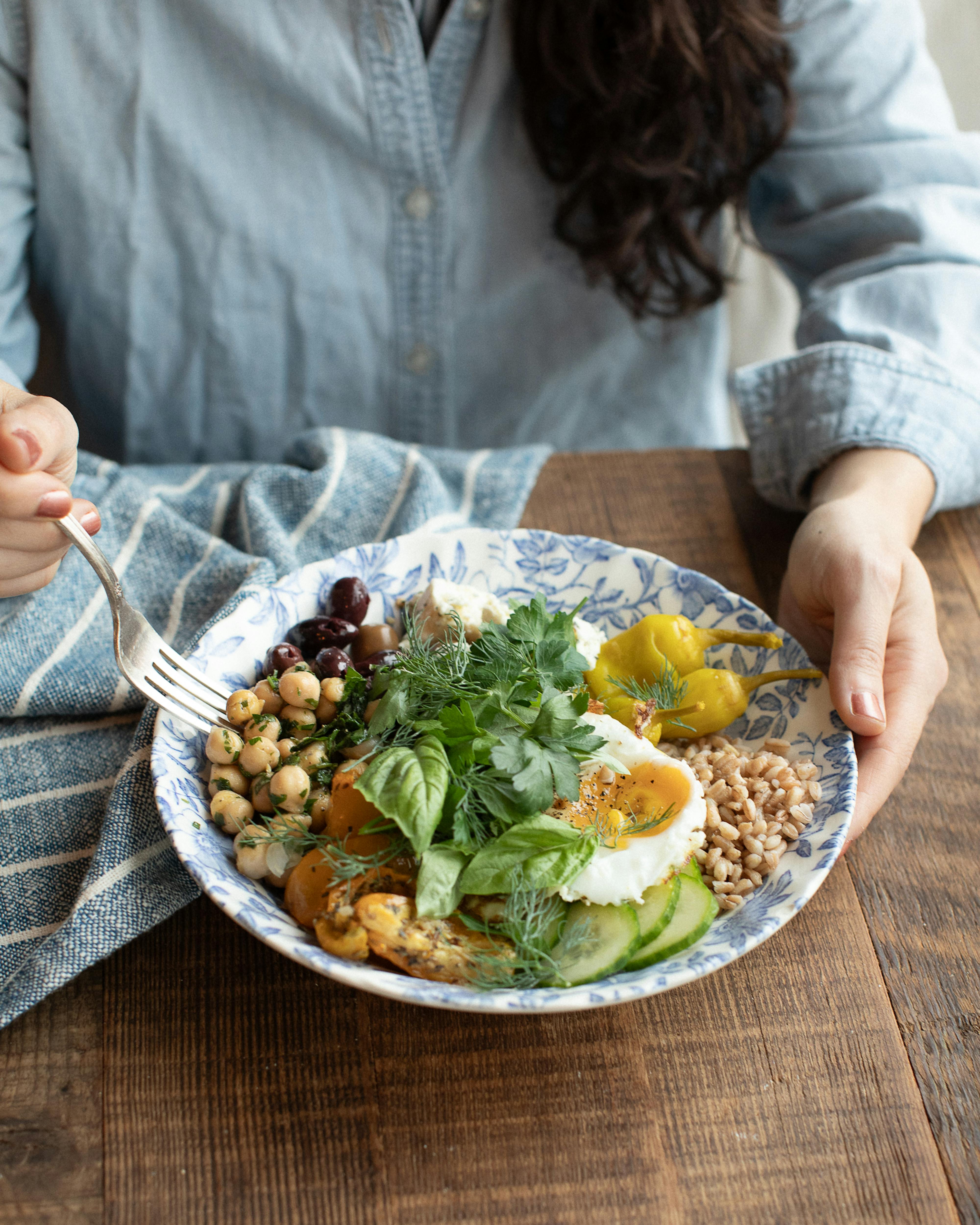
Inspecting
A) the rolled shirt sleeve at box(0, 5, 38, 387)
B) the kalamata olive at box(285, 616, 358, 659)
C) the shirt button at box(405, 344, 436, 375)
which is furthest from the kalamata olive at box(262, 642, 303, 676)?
the shirt button at box(405, 344, 436, 375)

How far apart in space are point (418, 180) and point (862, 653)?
1.16 meters

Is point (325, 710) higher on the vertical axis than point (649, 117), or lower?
lower

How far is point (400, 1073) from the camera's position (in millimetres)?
840

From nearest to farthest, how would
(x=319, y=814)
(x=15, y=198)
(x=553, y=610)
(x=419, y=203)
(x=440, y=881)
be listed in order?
(x=440, y=881), (x=319, y=814), (x=553, y=610), (x=15, y=198), (x=419, y=203)

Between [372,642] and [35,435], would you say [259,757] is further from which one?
[35,435]

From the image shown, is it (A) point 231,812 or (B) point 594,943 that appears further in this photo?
(A) point 231,812

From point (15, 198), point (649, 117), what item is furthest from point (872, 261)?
point (15, 198)

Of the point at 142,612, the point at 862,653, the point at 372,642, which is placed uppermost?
the point at 862,653

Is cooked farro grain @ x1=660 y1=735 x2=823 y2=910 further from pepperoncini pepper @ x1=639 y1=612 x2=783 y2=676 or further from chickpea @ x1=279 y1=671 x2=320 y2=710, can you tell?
chickpea @ x1=279 y1=671 x2=320 y2=710

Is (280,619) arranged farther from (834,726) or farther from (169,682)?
(834,726)

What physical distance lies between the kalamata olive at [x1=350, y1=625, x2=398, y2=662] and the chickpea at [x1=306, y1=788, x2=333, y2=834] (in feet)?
0.80

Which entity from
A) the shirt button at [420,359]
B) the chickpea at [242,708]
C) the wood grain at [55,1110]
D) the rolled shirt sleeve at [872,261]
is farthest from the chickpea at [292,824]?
the shirt button at [420,359]

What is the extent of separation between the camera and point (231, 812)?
0.91m

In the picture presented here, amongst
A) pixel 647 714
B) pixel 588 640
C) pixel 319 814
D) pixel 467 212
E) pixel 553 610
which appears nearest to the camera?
pixel 319 814
